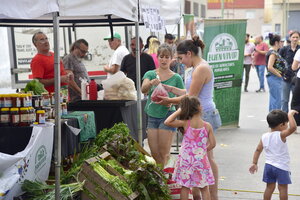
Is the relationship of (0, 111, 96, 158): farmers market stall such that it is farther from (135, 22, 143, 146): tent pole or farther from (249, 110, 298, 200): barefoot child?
(249, 110, 298, 200): barefoot child

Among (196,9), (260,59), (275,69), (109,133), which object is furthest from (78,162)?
(196,9)

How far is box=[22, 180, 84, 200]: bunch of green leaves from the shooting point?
5.58m

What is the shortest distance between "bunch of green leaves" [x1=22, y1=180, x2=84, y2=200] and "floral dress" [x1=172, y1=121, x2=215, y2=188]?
1029 millimetres

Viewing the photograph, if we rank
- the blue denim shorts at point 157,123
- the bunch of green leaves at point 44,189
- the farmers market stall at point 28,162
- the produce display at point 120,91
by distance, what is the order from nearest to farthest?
the farmers market stall at point 28,162, the bunch of green leaves at point 44,189, the blue denim shorts at point 157,123, the produce display at point 120,91

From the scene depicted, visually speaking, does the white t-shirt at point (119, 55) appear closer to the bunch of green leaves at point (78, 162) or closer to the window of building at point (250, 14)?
the bunch of green leaves at point (78, 162)

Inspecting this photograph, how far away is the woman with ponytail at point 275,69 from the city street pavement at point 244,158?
777 millimetres

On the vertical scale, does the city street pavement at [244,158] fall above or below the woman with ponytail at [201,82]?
below

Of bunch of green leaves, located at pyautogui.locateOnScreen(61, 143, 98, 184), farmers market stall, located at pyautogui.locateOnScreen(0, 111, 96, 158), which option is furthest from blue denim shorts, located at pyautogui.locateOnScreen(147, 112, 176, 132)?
bunch of green leaves, located at pyautogui.locateOnScreen(61, 143, 98, 184)

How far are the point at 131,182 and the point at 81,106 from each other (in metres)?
1.99

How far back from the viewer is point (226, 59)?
12047 millimetres

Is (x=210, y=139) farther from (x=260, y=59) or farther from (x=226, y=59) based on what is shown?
(x=260, y=59)

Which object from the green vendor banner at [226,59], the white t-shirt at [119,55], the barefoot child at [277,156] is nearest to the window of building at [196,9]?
the green vendor banner at [226,59]

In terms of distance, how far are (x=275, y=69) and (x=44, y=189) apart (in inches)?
293

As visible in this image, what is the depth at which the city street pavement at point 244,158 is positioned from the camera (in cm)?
739
